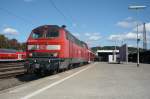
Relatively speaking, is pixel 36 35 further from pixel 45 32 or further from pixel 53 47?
pixel 53 47

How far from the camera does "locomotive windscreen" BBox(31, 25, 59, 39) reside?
2061cm

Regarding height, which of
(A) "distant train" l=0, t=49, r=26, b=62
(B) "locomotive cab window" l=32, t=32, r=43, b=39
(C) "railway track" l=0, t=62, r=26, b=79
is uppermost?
(B) "locomotive cab window" l=32, t=32, r=43, b=39

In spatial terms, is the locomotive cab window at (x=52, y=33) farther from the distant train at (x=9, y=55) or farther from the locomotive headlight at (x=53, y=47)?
the distant train at (x=9, y=55)

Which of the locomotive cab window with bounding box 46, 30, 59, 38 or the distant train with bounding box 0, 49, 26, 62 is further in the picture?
the distant train with bounding box 0, 49, 26, 62

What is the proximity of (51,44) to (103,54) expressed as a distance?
369 ft

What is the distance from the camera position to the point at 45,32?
20.8 m

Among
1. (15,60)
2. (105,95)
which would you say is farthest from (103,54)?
(105,95)

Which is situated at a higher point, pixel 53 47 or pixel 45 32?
pixel 45 32

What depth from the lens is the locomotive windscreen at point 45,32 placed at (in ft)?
67.6

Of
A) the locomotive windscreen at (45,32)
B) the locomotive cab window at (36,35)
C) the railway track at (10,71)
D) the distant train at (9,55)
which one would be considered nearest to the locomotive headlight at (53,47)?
the locomotive windscreen at (45,32)

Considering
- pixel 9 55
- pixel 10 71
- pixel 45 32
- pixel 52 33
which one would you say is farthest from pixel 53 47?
pixel 9 55

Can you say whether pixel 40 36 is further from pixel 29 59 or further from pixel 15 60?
pixel 15 60

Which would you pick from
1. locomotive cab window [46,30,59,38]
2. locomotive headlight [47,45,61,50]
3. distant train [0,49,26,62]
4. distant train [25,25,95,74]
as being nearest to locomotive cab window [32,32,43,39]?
distant train [25,25,95,74]

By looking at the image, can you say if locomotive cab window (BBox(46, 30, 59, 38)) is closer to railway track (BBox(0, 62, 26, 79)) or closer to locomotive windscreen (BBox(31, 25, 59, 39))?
locomotive windscreen (BBox(31, 25, 59, 39))
